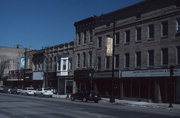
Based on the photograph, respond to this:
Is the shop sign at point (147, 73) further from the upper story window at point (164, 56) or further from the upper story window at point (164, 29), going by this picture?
the upper story window at point (164, 29)

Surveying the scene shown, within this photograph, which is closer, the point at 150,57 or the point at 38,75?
the point at 150,57

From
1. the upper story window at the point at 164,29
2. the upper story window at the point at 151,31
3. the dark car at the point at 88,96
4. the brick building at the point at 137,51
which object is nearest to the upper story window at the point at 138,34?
the brick building at the point at 137,51

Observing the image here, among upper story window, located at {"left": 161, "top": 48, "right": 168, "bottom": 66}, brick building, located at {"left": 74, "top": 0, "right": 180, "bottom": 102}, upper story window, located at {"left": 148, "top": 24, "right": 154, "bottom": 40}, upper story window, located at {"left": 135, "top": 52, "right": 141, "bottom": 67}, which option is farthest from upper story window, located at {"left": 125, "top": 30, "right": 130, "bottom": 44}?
upper story window, located at {"left": 161, "top": 48, "right": 168, "bottom": 66}

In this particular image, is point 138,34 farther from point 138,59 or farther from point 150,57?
point 150,57

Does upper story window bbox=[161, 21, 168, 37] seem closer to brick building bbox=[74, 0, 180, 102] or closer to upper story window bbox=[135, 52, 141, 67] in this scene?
brick building bbox=[74, 0, 180, 102]

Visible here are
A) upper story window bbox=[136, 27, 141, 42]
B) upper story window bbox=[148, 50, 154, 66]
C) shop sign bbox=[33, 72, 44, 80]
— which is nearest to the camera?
upper story window bbox=[148, 50, 154, 66]

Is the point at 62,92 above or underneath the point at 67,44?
underneath

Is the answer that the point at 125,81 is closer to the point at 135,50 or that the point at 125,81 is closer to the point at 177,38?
the point at 135,50

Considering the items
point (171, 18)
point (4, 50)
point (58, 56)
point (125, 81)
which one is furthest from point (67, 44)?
point (4, 50)

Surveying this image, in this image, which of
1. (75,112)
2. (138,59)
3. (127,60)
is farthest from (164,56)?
(75,112)

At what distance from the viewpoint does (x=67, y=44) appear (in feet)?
170

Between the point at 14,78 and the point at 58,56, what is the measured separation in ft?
79.4

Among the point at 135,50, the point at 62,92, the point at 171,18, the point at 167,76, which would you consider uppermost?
the point at 171,18

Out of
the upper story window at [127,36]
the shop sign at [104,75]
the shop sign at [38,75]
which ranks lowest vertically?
the shop sign at [38,75]
